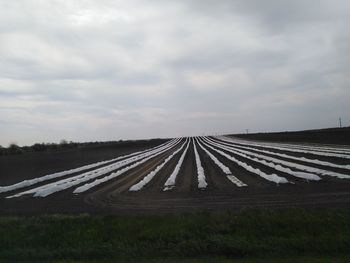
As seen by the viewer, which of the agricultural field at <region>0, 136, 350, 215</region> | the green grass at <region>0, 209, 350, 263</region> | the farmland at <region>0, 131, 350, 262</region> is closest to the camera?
the green grass at <region>0, 209, 350, 263</region>

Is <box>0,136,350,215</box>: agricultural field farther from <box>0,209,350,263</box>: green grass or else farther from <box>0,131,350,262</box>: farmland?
<box>0,209,350,263</box>: green grass

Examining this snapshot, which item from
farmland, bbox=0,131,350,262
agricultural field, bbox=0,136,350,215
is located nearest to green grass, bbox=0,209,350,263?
farmland, bbox=0,131,350,262

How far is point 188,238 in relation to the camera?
9.19 metres

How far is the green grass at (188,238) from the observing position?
829 centimetres

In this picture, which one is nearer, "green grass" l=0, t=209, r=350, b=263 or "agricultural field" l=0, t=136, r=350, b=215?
"green grass" l=0, t=209, r=350, b=263

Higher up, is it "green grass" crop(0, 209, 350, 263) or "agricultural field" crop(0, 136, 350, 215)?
→ "agricultural field" crop(0, 136, 350, 215)

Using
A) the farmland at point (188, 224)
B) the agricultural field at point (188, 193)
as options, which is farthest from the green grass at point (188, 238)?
the agricultural field at point (188, 193)

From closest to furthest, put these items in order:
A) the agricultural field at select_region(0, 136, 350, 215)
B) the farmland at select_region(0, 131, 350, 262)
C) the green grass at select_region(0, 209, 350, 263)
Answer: the green grass at select_region(0, 209, 350, 263), the farmland at select_region(0, 131, 350, 262), the agricultural field at select_region(0, 136, 350, 215)

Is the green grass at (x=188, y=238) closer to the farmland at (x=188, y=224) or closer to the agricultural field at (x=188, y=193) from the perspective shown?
the farmland at (x=188, y=224)

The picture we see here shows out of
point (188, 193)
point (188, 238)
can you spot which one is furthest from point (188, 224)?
point (188, 193)

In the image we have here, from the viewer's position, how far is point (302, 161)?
81.8 ft

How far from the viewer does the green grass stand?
27.2 ft

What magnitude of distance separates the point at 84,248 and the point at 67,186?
36.3 feet

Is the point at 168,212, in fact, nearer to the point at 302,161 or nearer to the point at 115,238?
the point at 115,238
